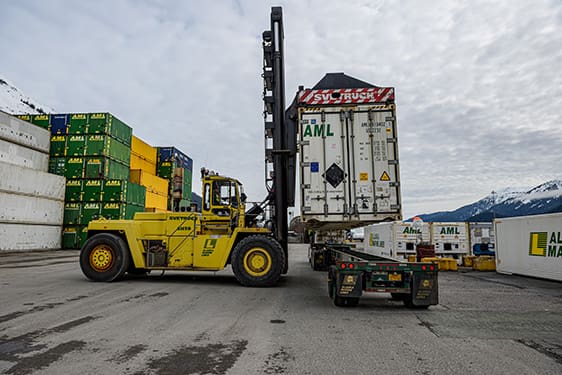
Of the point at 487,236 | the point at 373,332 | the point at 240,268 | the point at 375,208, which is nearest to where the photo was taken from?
the point at 373,332

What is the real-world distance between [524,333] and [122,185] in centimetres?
2796

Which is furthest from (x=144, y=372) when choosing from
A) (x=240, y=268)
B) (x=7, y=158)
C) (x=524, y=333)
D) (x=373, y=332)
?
(x=7, y=158)

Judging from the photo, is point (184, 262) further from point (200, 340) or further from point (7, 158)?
point (7, 158)

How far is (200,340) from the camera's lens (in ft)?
16.4

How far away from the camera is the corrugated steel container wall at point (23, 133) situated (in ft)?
79.9

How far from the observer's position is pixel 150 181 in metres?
36.1

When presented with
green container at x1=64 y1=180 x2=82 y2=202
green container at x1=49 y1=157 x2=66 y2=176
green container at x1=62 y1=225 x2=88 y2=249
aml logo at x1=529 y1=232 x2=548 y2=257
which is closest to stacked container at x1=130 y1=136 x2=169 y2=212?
green container at x1=64 y1=180 x2=82 y2=202

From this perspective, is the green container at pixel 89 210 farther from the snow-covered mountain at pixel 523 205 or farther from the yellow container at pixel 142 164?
the snow-covered mountain at pixel 523 205

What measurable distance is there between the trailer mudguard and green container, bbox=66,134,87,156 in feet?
90.4

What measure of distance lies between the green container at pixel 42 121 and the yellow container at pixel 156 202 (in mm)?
9284

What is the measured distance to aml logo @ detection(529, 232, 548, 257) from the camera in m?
12.8

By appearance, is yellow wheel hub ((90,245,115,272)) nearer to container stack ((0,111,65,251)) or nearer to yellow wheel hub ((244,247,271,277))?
yellow wheel hub ((244,247,271,277))

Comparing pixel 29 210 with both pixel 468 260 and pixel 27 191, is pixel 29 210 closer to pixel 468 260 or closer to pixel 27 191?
pixel 27 191

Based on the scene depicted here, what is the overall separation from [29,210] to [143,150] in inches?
514
